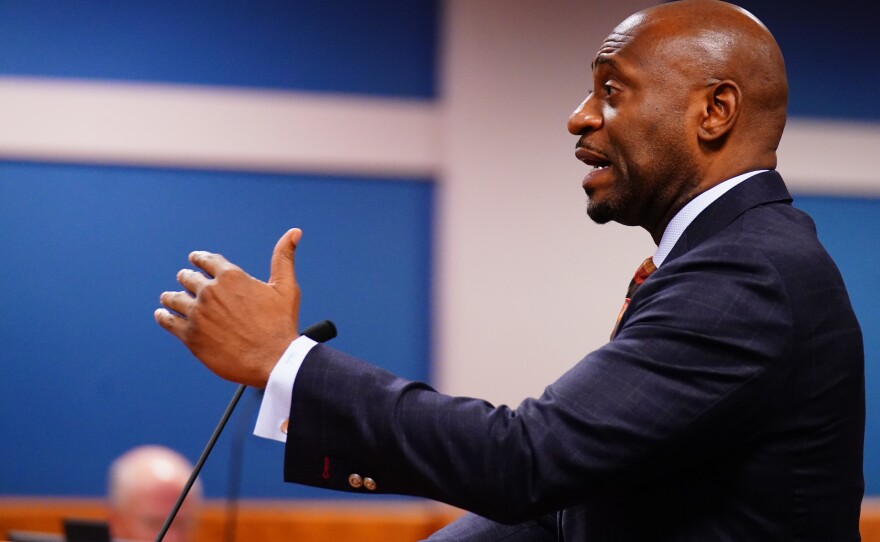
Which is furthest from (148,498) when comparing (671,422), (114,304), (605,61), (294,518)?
(671,422)

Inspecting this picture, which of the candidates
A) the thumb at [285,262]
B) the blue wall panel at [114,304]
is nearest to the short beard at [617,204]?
the thumb at [285,262]

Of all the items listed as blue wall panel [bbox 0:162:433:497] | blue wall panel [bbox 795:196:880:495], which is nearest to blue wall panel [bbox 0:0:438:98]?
blue wall panel [bbox 0:162:433:497]

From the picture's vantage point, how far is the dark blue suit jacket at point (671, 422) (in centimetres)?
98

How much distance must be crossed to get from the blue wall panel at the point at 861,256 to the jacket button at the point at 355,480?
116 inches

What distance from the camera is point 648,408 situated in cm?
98

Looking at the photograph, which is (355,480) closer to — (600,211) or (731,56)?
(600,211)

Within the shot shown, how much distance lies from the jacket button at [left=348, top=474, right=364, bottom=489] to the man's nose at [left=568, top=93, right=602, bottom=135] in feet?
1.75

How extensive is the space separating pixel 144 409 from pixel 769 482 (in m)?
2.55

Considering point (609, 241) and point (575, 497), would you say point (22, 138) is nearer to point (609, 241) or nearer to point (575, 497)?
point (609, 241)

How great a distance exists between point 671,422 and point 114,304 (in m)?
2.58

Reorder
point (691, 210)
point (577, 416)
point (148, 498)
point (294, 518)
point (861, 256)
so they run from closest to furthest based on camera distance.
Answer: point (577, 416) → point (691, 210) → point (148, 498) → point (294, 518) → point (861, 256)

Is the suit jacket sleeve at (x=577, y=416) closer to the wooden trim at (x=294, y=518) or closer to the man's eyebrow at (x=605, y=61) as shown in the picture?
the man's eyebrow at (x=605, y=61)

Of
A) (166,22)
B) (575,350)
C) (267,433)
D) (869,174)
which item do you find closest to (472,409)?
(267,433)

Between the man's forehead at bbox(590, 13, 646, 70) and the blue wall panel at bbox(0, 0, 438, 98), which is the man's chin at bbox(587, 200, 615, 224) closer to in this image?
the man's forehead at bbox(590, 13, 646, 70)
